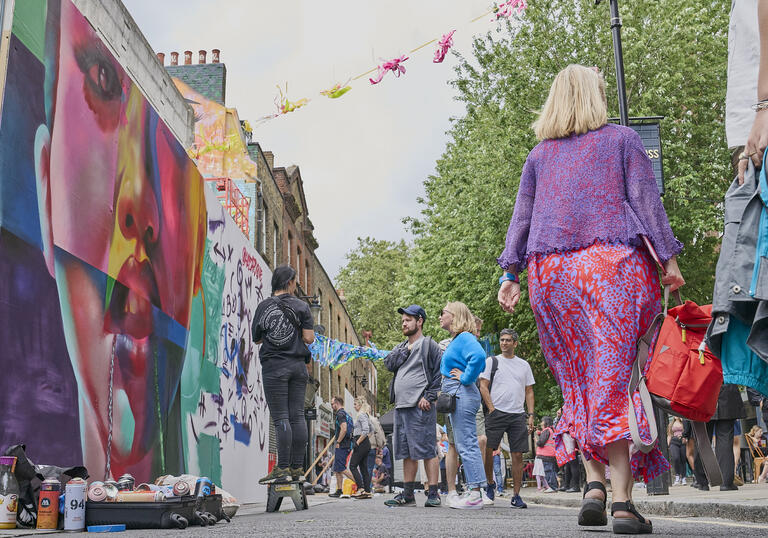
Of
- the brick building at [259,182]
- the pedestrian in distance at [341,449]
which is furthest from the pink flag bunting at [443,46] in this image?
the pedestrian in distance at [341,449]

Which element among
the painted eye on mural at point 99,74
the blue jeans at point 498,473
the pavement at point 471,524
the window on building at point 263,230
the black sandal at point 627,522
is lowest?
the blue jeans at point 498,473

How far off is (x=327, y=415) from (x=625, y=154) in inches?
1339

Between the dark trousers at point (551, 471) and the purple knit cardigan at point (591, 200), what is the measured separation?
14.3 meters

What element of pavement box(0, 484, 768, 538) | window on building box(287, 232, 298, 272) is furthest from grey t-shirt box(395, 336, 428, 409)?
window on building box(287, 232, 298, 272)

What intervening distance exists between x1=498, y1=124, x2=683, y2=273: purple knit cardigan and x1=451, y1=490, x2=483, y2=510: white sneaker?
373cm

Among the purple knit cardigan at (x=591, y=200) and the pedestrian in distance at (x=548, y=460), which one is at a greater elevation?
the purple knit cardigan at (x=591, y=200)

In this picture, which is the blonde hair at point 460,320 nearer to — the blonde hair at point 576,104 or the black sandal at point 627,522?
the blonde hair at point 576,104

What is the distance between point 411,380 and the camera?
827 centimetres

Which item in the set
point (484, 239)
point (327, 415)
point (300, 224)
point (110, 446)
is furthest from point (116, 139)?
point (327, 415)

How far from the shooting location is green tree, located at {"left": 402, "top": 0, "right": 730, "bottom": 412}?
64.7 ft

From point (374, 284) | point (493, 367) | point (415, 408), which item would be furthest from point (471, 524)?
point (374, 284)

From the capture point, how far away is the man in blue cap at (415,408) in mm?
8125

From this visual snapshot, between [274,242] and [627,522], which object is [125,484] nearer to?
[627,522]

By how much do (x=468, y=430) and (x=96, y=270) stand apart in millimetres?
3708
